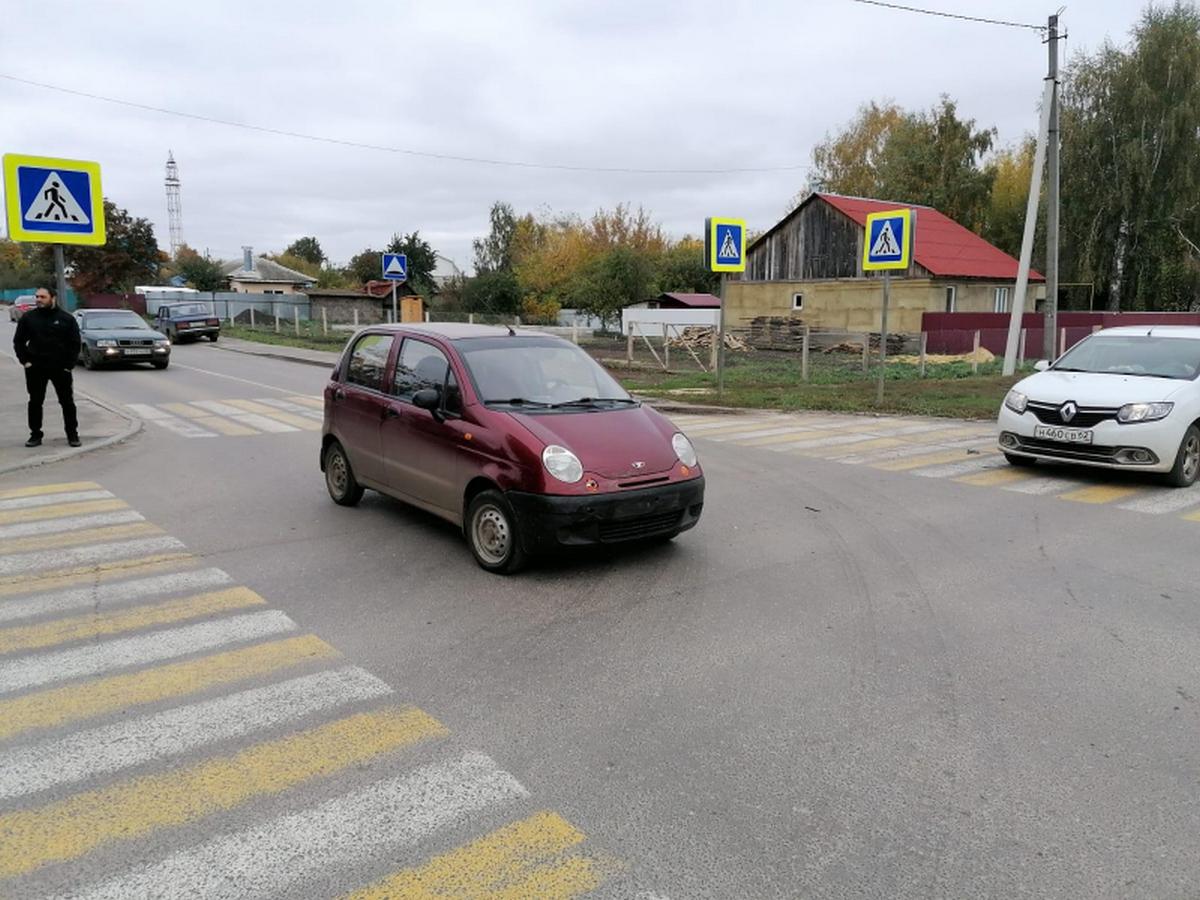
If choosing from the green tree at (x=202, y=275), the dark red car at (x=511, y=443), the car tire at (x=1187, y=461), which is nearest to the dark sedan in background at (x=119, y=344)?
the dark red car at (x=511, y=443)

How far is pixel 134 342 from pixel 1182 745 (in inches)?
984

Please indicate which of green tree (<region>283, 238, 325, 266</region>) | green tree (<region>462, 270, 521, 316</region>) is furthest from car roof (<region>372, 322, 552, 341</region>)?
green tree (<region>283, 238, 325, 266</region>)

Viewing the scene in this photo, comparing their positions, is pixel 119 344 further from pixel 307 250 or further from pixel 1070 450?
pixel 307 250

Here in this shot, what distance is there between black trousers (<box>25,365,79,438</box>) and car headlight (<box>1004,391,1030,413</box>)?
11.2 metres

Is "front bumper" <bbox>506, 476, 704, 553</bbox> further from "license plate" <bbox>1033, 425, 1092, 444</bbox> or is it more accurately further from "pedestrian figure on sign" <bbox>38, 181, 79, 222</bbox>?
"pedestrian figure on sign" <bbox>38, 181, 79, 222</bbox>

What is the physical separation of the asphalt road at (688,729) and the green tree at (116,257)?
6021 cm

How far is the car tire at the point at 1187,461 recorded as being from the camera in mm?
9156

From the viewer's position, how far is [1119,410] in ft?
29.8

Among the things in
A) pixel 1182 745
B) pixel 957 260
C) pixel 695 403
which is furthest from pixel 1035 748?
pixel 957 260

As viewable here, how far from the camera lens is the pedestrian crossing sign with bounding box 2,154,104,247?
9.84 meters

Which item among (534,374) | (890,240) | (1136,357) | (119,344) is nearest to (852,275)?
(890,240)

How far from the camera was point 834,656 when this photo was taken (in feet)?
15.4

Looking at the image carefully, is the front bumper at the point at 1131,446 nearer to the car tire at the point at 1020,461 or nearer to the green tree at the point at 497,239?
the car tire at the point at 1020,461

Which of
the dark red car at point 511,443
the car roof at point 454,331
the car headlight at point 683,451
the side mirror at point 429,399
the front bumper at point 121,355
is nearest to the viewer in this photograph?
the dark red car at point 511,443
